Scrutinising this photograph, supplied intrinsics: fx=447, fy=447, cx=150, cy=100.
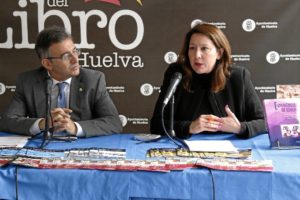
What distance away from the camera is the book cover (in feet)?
6.89

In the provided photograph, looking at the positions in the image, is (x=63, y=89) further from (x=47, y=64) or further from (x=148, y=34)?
(x=148, y=34)

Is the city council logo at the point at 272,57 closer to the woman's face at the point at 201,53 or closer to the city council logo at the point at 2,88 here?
the woman's face at the point at 201,53

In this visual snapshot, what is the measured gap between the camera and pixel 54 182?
1.75 meters

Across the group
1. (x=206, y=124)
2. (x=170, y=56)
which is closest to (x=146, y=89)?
(x=170, y=56)

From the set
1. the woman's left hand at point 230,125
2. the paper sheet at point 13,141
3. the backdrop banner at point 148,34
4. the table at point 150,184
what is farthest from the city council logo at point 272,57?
the paper sheet at point 13,141

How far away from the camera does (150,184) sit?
1724 millimetres

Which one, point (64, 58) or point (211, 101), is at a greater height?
point (64, 58)

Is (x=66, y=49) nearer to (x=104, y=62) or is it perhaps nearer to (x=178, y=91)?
(x=178, y=91)

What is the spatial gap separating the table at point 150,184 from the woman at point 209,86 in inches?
32.1

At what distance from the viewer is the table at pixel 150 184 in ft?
5.56

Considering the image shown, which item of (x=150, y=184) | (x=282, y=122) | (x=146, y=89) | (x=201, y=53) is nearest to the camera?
(x=150, y=184)

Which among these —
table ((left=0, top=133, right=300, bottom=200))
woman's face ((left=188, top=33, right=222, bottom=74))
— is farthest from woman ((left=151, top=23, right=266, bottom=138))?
table ((left=0, top=133, right=300, bottom=200))

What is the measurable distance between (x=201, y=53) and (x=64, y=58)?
2.71 feet

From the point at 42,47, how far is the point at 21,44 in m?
1.15
